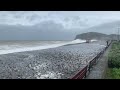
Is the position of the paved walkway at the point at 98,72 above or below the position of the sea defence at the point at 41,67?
above

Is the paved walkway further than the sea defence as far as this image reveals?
No

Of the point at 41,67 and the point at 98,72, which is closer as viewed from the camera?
the point at 98,72

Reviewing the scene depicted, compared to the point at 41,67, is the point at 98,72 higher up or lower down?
higher up

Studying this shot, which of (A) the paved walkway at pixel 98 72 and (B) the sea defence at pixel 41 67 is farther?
(B) the sea defence at pixel 41 67

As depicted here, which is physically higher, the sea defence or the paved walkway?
the paved walkway
